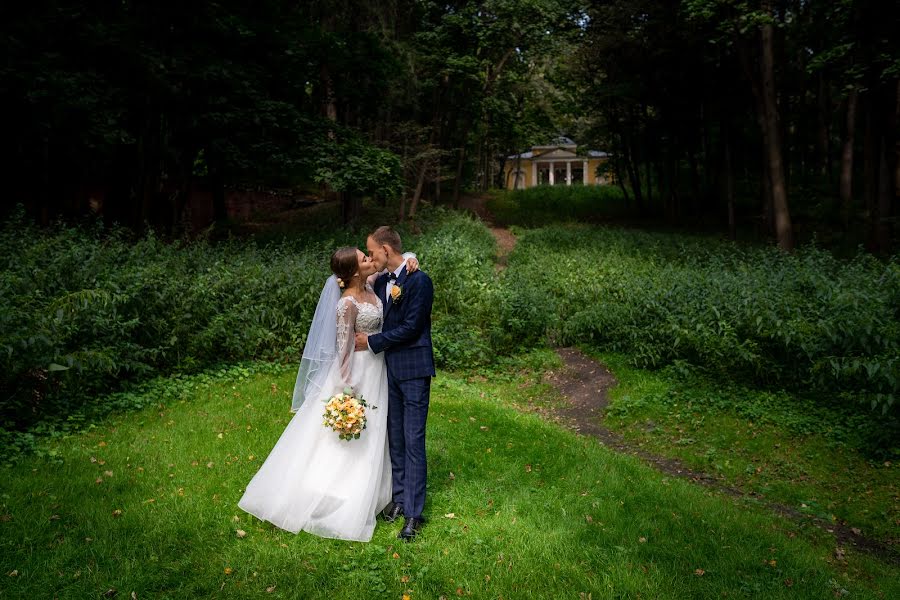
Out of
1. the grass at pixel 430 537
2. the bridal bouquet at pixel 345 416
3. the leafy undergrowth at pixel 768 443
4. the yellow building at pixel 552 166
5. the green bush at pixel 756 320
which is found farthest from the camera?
Answer: the yellow building at pixel 552 166

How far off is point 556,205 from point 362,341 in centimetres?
4143

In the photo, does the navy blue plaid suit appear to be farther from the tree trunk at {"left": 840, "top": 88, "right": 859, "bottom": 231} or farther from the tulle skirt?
the tree trunk at {"left": 840, "top": 88, "right": 859, "bottom": 231}

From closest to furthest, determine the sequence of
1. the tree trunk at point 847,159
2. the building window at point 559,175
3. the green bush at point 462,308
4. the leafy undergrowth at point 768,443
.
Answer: the leafy undergrowth at point 768,443 → the green bush at point 462,308 → the tree trunk at point 847,159 → the building window at point 559,175

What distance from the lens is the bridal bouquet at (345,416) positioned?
527 cm

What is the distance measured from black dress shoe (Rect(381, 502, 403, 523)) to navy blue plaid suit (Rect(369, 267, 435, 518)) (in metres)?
0.13

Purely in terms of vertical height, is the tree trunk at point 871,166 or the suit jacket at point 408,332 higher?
the tree trunk at point 871,166

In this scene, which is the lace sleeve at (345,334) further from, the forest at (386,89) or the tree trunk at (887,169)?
the tree trunk at (887,169)

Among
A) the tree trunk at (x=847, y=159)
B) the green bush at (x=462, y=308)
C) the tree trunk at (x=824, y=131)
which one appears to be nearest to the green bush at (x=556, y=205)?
the tree trunk at (x=824, y=131)

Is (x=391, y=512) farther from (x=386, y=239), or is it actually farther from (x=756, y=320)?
(x=756, y=320)

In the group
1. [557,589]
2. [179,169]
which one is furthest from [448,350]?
[179,169]

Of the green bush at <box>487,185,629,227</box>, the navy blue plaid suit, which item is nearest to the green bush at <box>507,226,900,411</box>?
the navy blue plaid suit

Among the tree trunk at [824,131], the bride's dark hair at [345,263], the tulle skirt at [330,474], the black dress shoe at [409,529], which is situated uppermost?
the tree trunk at [824,131]

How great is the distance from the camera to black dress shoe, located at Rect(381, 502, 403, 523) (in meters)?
5.62

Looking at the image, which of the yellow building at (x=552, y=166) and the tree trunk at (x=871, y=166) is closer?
the tree trunk at (x=871, y=166)
